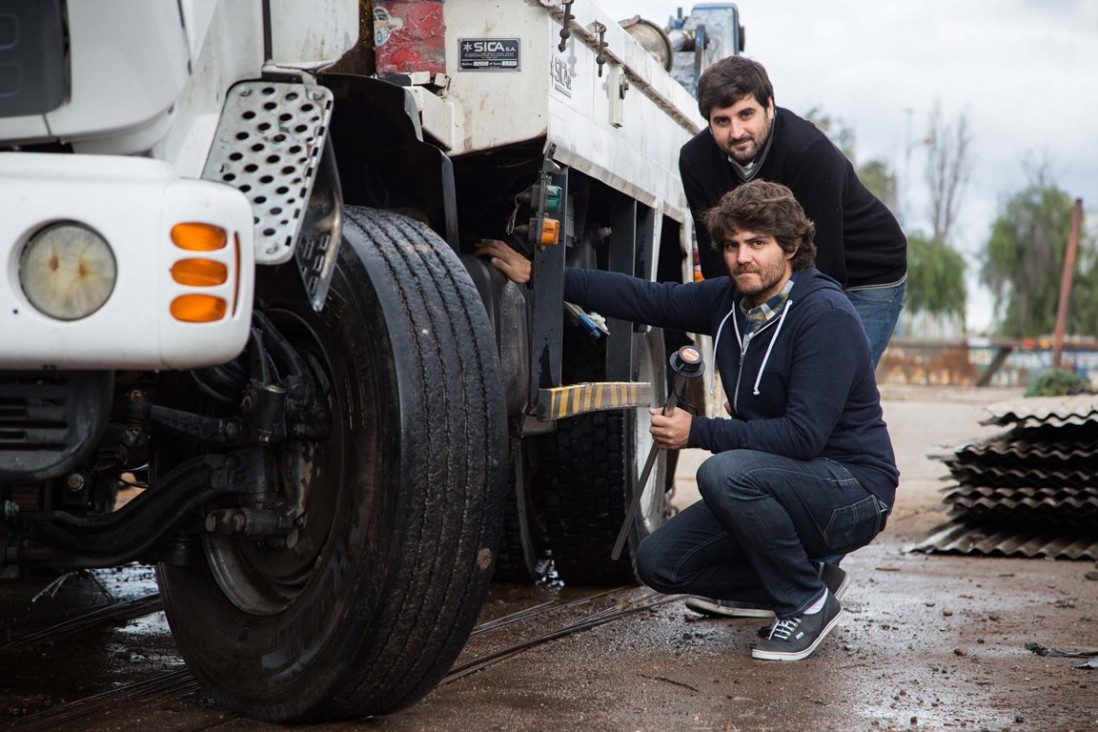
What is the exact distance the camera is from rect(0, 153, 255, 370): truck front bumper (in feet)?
7.82

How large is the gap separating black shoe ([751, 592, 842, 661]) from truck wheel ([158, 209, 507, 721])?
1.43 m

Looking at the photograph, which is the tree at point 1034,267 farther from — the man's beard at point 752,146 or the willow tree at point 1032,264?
the man's beard at point 752,146

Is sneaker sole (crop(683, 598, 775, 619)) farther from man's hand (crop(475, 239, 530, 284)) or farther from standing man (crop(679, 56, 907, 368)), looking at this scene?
man's hand (crop(475, 239, 530, 284))

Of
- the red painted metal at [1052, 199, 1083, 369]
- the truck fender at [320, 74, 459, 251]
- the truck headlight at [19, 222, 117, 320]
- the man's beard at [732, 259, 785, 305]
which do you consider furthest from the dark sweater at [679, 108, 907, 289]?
the red painted metal at [1052, 199, 1083, 369]

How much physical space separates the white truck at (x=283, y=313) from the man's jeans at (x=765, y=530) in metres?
0.56

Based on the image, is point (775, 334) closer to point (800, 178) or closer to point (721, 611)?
point (800, 178)

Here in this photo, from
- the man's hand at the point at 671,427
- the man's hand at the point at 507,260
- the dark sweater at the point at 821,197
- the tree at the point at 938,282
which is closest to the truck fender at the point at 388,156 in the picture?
the man's hand at the point at 507,260

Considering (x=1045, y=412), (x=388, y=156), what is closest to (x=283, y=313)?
(x=388, y=156)

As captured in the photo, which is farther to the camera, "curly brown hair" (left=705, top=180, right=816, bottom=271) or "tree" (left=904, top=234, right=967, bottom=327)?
"tree" (left=904, top=234, right=967, bottom=327)

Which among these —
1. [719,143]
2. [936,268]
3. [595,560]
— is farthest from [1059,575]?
[936,268]

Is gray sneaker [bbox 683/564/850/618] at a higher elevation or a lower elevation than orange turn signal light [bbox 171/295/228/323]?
lower

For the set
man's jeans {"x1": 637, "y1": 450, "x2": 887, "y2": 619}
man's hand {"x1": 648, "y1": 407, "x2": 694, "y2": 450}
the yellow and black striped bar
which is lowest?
man's jeans {"x1": 637, "y1": 450, "x2": 887, "y2": 619}

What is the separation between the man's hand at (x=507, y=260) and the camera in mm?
4105

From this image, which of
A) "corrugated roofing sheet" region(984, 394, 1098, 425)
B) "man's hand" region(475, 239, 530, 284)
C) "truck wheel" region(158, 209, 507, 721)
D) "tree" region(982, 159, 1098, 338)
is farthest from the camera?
"tree" region(982, 159, 1098, 338)
